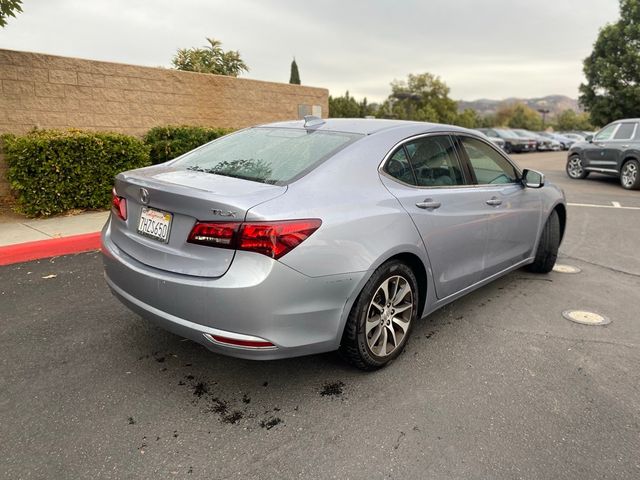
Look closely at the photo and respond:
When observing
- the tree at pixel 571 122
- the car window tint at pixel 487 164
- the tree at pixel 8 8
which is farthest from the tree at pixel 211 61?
the tree at pixel 571 122

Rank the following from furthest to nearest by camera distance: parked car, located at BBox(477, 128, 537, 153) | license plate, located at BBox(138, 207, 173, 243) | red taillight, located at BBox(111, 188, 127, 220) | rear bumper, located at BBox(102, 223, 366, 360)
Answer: parked car, located at BBox(477, 128, 537, 153) → red taillight, located at BBox(111, 188, 127, 220) → license plate, located at BBox(138, 207, 173, 243) → rear bumper, located at BBox(102, 223, 366, 360)

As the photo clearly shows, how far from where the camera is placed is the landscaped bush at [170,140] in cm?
879

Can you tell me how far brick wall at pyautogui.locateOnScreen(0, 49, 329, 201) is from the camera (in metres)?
7.66

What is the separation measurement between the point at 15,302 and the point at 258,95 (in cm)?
855

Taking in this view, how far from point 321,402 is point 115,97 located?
7882 millimetres

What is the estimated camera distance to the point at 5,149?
7133mm

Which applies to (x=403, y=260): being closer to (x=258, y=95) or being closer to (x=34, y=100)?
(x=34, y=100)

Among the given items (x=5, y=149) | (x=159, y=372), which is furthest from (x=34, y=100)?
(x=159, y=372)

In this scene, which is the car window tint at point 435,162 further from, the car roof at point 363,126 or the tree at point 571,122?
the tree at point 571,122

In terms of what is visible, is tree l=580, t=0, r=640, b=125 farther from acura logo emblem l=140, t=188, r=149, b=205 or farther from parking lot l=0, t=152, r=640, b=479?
acura logo emblem l=140, t=188, r=149, b=205

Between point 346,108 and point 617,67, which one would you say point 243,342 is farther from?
point 346,108

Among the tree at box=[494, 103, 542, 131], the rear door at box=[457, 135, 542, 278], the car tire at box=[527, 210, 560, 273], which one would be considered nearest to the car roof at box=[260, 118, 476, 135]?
the rear door at box=[457, 135, 542, 278]

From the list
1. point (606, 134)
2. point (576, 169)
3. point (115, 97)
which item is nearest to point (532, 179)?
point (115, 97)

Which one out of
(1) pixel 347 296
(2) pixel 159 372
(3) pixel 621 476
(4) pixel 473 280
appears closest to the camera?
(3) pixel 621 476
